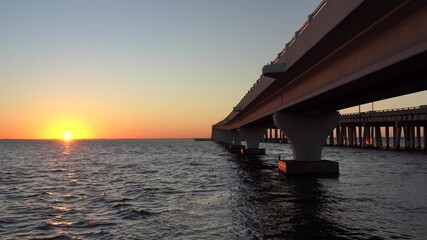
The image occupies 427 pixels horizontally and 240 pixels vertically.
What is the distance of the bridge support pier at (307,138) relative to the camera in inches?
1385

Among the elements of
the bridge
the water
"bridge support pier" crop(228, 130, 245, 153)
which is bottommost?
the water

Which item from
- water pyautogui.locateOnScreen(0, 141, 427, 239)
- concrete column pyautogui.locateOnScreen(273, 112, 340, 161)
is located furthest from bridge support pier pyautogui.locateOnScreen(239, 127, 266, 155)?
water pyautogui.locateOnScreen(0, 141, 427, 239)

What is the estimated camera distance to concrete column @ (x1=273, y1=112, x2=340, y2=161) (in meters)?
36.0

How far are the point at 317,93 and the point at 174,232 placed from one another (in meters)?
12.4

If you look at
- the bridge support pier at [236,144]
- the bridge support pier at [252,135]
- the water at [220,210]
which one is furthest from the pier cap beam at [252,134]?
the water at [220,210]

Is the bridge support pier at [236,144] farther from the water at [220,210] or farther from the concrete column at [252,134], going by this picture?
the water at [220,210]

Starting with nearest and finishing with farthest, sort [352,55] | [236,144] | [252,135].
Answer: [352,55] < [252,135] < [236,144]

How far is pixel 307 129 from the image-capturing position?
119ft

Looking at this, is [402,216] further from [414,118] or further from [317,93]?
[414,118]

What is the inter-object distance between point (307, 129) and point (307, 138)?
87 cm

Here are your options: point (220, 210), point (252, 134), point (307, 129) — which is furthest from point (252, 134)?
point (220, 210)

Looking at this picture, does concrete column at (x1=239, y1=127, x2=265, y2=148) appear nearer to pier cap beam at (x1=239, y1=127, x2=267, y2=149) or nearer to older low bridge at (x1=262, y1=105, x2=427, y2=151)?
pier cap beam at (x1=239, y1=127, x2=267, y2=149)

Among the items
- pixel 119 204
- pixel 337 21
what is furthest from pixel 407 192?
pixel 119 204

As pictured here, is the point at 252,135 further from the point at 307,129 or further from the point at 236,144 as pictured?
the point at 307,129
